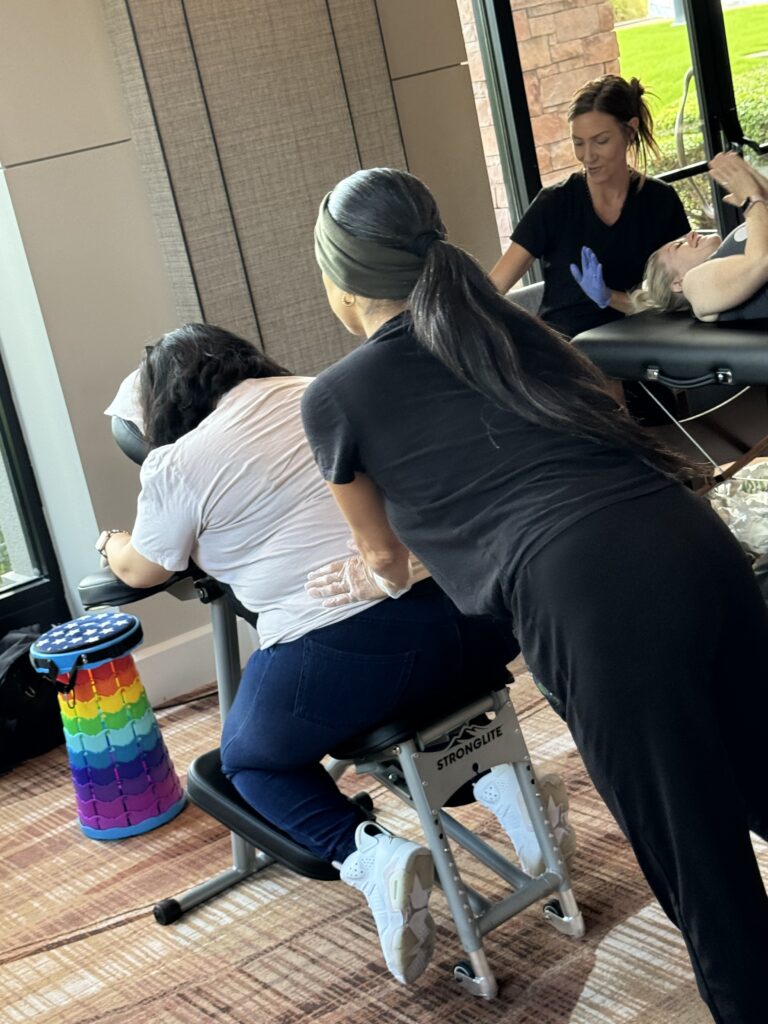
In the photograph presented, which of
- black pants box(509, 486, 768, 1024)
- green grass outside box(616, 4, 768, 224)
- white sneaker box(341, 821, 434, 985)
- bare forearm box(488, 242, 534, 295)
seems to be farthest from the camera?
green grass outside box(616, 4, 768, 224)

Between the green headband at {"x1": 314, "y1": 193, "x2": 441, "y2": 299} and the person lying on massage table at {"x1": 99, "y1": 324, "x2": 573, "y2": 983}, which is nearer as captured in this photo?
the green headband at {"x1": 314, "y1": 193, "x2": 441, "y2": 299}

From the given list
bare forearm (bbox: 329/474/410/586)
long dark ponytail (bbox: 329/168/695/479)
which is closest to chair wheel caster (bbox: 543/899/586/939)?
bare forearm (bbox: 329/474/410/586)

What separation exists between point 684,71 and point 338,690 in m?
3.61

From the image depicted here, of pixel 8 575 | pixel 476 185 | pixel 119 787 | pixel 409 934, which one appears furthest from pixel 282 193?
pixel 409 934

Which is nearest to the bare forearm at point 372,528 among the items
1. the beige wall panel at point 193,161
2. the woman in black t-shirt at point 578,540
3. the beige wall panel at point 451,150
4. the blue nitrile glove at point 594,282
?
the woman in black t-shirt at point 578,540

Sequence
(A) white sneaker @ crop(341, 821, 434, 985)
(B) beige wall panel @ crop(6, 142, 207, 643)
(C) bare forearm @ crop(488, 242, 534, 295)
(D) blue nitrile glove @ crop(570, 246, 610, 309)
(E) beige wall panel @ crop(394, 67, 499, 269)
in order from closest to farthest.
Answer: (A) white sneaker @ crop(341, 821, 434, 985), (D) blue nitrile glove @ crop(570, 246, 610, 309), (B) beige wall panel @ crop(6, 142, 207, 643), (C) bare forearm @ crop(488, 242, 534, 295), (E) beige wall panel @ crop(394, 67, 499, 269)

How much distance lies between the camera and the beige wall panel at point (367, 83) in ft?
11.3

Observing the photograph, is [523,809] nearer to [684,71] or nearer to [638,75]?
[638,75]

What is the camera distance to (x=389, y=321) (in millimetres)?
1667

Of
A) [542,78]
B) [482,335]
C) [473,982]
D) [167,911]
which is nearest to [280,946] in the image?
[167,911]

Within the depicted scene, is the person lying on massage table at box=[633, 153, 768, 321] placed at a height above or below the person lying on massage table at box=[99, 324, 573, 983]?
above

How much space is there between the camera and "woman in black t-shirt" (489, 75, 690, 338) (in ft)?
11.5

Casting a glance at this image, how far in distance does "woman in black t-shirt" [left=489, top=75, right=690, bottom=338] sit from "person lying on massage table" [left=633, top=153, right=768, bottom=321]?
945 millimetres

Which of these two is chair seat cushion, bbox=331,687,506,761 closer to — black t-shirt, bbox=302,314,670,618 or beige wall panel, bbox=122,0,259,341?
black t-shirt, bbox=302,314,670,618
